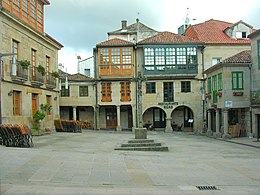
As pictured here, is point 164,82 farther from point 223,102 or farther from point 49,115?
point 49,115

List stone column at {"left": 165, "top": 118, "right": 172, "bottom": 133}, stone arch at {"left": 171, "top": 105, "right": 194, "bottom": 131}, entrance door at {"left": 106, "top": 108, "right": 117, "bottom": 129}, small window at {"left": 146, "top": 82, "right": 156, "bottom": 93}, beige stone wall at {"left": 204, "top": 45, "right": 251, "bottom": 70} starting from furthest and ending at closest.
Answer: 1. entrance door at {"left": 106, "top": 108, "right": 117, "bottom": 129}
2. stone arch at {"left": 171, "top": 105, "right": 194, "bottom": 131}
3. beige stone wall at {"left": 204, "top": 45, "right": 251, "bottom": 70}
4. small window at {"left": 146, "top": 82, "right": 156, "bottom": 93}
5. stone column at {"left": 165, "top": 118, "right": 172, "bottom": 133}

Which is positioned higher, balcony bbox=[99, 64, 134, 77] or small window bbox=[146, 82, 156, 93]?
balcony bbox=[99, 64, 134, 77]

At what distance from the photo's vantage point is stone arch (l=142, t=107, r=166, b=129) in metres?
37.7

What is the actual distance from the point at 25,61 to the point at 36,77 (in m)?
2.85

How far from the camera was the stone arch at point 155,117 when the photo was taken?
37.7 m

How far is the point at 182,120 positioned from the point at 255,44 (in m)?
14.4

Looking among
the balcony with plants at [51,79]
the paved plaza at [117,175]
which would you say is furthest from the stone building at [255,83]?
the balcony with plants at [51,79]

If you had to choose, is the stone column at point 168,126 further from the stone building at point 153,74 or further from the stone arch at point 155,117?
the stone arch at point 155,117

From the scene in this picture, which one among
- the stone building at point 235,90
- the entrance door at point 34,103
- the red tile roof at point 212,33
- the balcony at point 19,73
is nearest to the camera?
the balcony at point 19,73

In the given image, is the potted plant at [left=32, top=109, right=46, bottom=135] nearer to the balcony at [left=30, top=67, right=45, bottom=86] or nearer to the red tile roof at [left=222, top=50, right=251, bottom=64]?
the balcony at [left=30, top=67, right=45, bottom=86]

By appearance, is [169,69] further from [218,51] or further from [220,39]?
[220,39]

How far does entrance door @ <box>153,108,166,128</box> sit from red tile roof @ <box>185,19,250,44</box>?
29.1 ft

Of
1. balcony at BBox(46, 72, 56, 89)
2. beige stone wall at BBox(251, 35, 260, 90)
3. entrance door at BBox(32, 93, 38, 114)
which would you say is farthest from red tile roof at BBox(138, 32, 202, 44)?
entrance door at BBox(32, 93, 38, 114)

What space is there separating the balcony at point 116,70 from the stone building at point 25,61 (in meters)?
8.41
